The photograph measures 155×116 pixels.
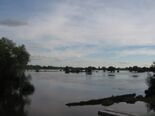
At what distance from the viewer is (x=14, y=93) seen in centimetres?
7769

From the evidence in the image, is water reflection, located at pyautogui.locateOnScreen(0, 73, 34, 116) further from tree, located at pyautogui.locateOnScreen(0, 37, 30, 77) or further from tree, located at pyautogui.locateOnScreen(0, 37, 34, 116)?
tree, located at pyautogui.locateOnScreen(0, 37, 30, 77)

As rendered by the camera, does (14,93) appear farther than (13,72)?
Yes

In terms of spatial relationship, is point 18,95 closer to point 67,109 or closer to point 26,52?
point 26,52

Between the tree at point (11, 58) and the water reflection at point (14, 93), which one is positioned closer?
the water reflection at point (14, 93)

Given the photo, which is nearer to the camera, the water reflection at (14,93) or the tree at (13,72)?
the water reflection at (14,93)

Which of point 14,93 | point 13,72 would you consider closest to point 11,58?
point 13,72

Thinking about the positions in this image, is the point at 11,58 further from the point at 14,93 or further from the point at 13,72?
the point at 14,93

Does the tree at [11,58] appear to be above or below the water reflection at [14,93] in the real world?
above

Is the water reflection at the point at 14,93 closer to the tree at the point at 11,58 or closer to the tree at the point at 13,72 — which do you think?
the tree at the point at 13,72

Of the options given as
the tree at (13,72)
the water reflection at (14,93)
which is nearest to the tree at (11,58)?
the tree at (13,72)

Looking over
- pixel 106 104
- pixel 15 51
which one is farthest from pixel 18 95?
pixel 106 104

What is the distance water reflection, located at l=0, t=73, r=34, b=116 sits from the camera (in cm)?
5591

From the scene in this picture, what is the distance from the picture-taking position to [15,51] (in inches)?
3059

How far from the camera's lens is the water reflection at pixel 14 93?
5591cm
